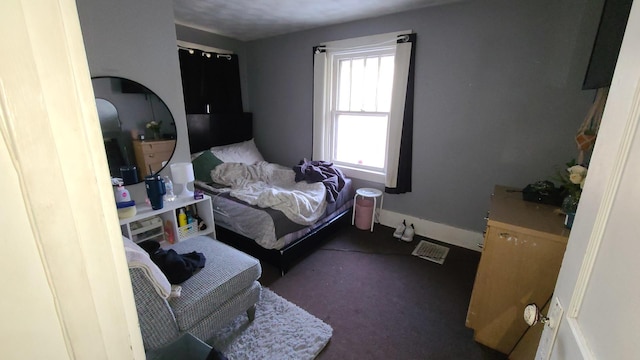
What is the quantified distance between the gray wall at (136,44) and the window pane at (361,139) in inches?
73.8

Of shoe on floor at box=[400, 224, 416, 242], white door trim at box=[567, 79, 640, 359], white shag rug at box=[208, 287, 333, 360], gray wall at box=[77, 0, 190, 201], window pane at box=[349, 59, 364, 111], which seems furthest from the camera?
window pane at box=[349, 59, 364, 111]

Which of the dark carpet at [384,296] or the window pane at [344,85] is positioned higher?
the window pane at [344,85]

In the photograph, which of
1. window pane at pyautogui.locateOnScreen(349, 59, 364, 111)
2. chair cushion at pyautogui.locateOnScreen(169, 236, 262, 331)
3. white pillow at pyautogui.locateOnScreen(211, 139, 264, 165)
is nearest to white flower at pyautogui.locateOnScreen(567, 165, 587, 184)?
chair cushion at pyautogui.locateOnScreen(169, 236, 262, 331)

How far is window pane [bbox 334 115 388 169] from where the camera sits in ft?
10.5

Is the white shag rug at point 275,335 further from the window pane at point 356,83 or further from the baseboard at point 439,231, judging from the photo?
the window pane at point 356,83

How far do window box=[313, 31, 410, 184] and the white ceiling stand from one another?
272 millimetres

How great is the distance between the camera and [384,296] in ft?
6.93

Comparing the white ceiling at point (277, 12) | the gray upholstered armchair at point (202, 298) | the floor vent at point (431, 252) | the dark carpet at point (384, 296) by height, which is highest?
the white ceiling at point (277, 12)

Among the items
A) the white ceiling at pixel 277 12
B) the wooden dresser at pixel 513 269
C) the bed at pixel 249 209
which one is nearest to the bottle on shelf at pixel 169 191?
the bed at pixel 249 209

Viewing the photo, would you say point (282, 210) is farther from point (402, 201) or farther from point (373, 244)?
point (402, 201)

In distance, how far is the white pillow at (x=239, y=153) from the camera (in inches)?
135

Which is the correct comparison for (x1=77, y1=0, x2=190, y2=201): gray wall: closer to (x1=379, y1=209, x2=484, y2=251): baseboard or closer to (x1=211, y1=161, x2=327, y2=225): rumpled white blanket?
(x1=211, y1=161, x2=327, y2=225): rumpled white blanket

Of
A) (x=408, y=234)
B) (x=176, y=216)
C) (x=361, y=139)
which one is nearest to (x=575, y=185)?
(x=408, y=234)

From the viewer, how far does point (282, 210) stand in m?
2.34
